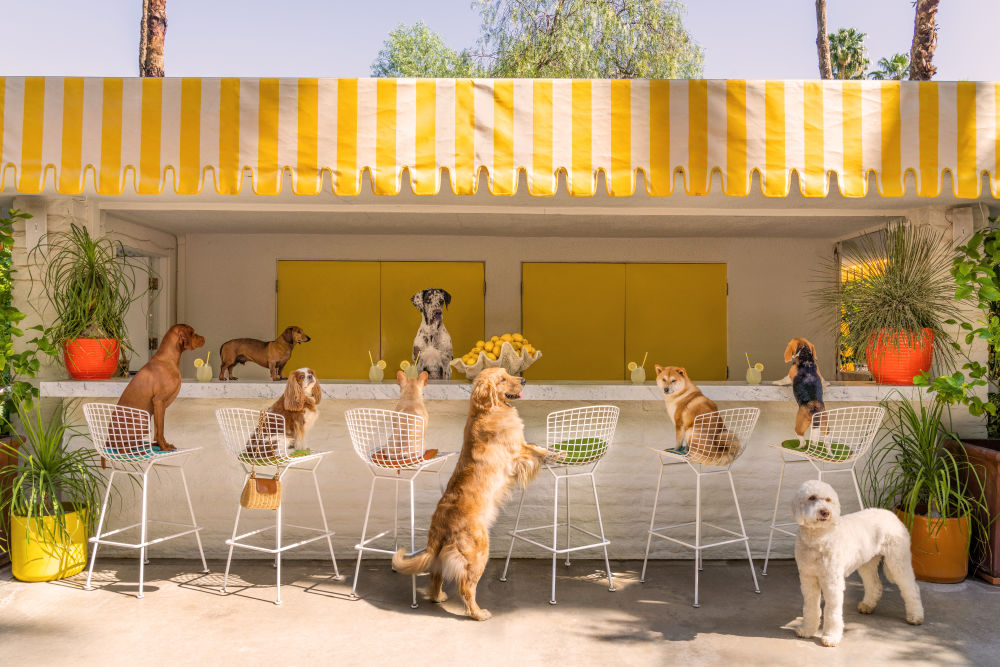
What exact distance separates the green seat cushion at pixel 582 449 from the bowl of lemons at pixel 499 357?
0.68m

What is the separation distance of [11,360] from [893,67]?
1979 cm

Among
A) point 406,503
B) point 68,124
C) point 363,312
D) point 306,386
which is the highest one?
point 68,124

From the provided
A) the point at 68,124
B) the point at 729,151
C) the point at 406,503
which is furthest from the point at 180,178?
the point at 729,151

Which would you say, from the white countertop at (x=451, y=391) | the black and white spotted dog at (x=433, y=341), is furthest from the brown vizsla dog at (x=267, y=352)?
the black and white spotted dog at (x=433, y=341)

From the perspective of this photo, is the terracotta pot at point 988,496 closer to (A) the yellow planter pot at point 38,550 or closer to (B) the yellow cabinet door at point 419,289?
(B) the yellow cabinet door at point 419,289

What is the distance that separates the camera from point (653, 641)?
3.40m

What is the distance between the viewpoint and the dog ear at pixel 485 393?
3.74 m

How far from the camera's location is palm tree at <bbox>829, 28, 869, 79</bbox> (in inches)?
707

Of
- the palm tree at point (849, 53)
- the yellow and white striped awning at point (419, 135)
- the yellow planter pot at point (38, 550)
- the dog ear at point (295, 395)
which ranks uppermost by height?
the palm tree at point (849, 53)

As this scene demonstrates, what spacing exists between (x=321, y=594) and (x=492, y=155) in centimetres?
278

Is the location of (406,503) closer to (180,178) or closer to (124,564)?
(124,564)

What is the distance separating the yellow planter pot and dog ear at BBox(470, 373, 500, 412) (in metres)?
2.79

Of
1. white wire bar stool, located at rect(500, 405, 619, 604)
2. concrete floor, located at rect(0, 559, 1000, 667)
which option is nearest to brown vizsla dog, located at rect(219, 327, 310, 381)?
concrete floor, located at rect(0, 559, 1000, 667)

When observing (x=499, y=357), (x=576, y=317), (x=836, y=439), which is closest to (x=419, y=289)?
(x=576, y=317)
